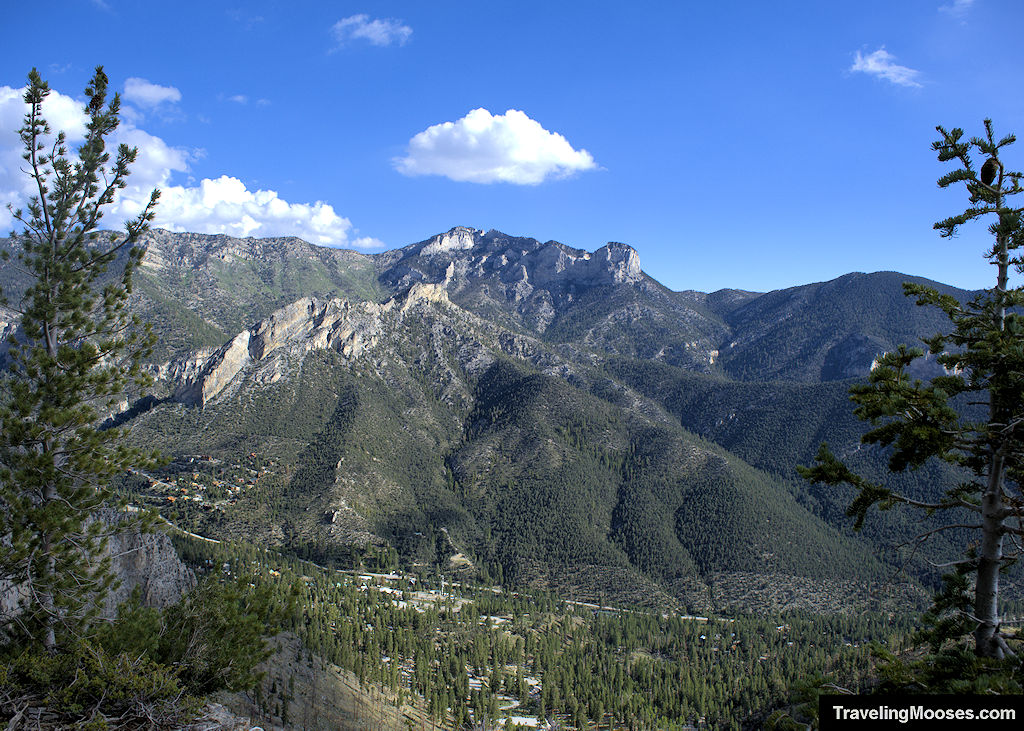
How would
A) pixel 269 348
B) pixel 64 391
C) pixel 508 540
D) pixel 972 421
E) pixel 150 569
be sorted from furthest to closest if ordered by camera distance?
pixel 269 348 → pixel 508 540 → pixel 150 569 → pixel 64 391 → pixel 972 421

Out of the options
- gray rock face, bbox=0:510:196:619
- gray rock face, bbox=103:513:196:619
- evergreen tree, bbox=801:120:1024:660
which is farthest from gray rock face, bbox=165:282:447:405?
evergreen tree, bbox=801:120:1024:660

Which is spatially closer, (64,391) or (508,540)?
(64,391)

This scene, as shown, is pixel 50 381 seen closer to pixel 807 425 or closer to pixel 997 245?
A: pixel 997 245

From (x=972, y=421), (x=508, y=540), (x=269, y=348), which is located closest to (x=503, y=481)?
(x=508, y=540)

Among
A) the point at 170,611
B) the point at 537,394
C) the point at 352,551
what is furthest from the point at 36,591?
the point at 537,394

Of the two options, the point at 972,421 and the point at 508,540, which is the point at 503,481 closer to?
the point at 508,540

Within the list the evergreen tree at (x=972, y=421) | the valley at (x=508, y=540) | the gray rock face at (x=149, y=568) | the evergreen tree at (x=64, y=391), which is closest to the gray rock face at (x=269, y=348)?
the valley at (x=508, y=540)

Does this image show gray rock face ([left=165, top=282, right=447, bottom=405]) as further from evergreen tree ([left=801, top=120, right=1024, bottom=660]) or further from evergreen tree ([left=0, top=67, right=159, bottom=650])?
evergreen tree ([left=801, top=120, right=1024, bottom=660])
